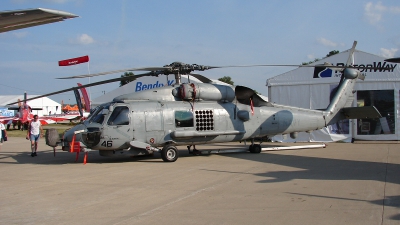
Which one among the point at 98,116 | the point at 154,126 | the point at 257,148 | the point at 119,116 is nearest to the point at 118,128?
the point at 119,116

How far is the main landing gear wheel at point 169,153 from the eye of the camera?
12.1 metres

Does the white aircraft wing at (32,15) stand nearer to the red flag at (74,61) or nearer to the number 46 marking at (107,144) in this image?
the number 46 marking at (107,144)

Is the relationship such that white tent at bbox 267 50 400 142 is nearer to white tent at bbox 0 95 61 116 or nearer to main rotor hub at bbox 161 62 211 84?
main rotor hub at bbox 161 62 211 84

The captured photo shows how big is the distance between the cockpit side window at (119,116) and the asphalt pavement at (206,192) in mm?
1335

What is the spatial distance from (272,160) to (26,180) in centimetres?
712

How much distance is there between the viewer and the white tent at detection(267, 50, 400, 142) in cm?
1837

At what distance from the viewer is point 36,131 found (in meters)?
14.4

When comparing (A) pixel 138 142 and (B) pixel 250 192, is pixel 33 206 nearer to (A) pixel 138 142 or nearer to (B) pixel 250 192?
(B) pixel 250 192

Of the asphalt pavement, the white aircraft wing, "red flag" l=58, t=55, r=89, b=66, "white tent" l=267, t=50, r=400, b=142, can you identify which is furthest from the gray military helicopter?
"red flag" l=58, t=55, r=89, b=66

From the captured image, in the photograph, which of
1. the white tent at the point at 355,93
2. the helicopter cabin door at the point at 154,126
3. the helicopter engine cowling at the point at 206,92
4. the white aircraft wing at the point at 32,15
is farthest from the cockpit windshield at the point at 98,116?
the white tent at the point at 355,93

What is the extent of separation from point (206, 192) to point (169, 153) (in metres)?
4.95

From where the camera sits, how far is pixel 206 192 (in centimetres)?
736

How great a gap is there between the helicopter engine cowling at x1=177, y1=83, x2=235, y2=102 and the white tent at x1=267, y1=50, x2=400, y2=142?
7060 millimetres

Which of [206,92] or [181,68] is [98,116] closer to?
[181,68]
